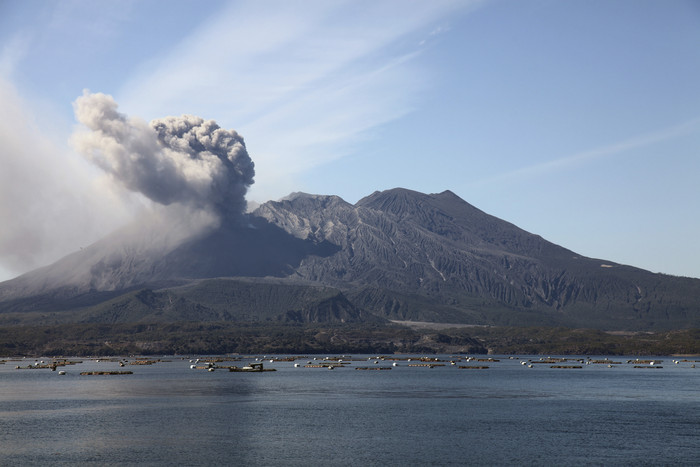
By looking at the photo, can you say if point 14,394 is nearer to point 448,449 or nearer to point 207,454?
point 207,454

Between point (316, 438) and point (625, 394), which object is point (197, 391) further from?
point (625, 394)

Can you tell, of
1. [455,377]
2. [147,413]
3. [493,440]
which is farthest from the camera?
[455,377]

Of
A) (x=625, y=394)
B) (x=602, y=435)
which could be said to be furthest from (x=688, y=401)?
(x=602, y=435)

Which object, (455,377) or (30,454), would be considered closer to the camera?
(30,454)

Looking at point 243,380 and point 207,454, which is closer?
point 207,454

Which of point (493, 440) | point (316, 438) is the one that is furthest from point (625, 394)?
point (316, 438)

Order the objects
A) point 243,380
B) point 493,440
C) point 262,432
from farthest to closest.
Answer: point 243,380
point 262,432
point 493,440
